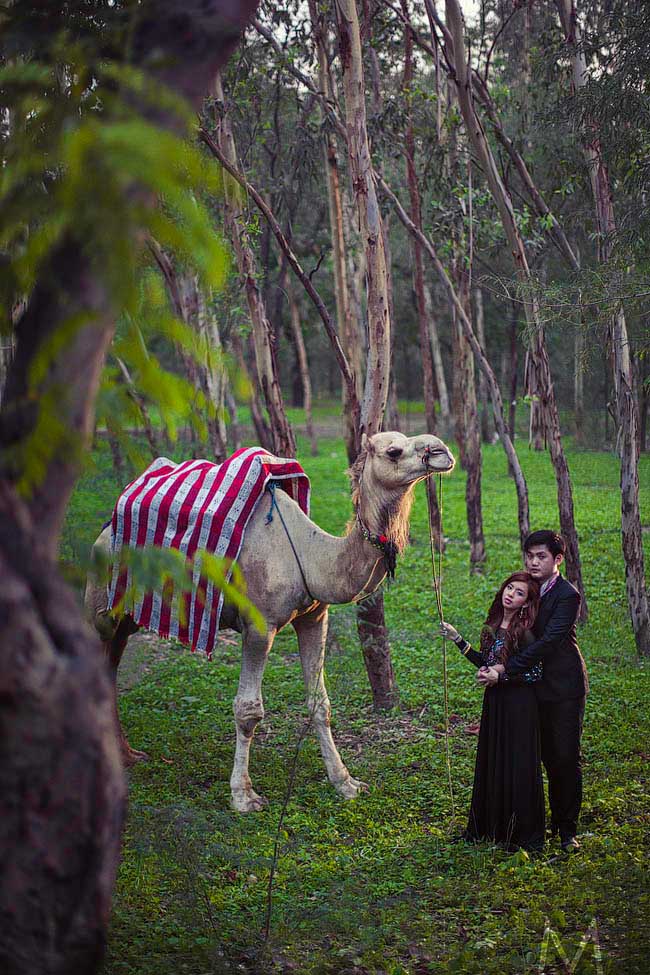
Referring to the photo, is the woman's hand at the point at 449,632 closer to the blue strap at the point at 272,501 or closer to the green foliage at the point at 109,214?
the blue strap at the point at 272,501

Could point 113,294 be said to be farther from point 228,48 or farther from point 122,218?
point 228,48

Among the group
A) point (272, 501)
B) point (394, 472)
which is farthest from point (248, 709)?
point (394, 472)

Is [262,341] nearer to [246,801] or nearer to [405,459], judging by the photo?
[405,459]

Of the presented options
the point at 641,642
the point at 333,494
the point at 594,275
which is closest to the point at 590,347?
the point at 594,275

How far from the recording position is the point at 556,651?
18.7 feet

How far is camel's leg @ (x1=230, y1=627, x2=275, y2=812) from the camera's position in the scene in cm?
636

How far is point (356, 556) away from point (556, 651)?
1.39m

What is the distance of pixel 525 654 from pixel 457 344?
447 inches

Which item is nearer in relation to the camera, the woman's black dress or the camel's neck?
the woman's black dress

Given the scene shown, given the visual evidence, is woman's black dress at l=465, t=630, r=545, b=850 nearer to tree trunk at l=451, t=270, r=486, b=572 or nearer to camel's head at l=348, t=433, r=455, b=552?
camel's head at l=348, t=433, r=455, b=552

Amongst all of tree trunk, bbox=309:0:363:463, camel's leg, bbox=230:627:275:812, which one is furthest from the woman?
tree trunk, bbox=309:0:363:463

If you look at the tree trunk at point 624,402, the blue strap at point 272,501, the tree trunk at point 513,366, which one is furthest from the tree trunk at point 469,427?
the tree trunk at point 513,366

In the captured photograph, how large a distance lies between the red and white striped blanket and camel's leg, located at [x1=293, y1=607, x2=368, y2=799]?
0.78m

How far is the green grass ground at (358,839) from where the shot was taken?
431cm
